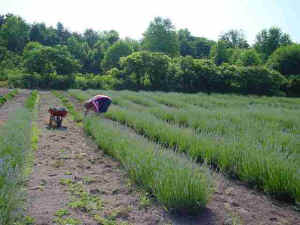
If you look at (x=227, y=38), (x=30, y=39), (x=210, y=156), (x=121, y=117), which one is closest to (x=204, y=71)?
(x=121, y=117)

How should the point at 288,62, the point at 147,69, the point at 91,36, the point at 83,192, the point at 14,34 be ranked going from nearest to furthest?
the point at 83,192
the point at 147,69
the point at 288,62
the point at 14,34
the point at 91,36

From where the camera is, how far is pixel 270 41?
213 feet

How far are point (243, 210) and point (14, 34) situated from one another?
195 feet

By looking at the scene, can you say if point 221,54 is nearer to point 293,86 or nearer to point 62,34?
point 293,86

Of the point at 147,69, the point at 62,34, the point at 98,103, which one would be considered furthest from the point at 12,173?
the point at 62,34

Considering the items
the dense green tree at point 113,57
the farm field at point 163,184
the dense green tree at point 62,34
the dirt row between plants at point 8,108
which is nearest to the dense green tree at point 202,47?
the dense green tree at point 113,57

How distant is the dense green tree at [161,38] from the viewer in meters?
56.9

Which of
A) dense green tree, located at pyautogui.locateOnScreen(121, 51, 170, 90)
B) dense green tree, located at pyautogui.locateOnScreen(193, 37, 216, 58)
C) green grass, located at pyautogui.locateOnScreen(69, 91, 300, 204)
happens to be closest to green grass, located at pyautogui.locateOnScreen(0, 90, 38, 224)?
green grass, located at pyautogui.locateOnScreen(69, 91, 300, 204)

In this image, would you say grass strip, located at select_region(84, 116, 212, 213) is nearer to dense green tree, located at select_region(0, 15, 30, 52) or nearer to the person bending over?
the person bending over

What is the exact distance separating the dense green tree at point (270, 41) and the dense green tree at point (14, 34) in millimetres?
53480

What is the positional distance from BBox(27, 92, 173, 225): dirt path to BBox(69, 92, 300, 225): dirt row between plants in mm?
542

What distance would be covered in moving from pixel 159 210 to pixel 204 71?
31986mm

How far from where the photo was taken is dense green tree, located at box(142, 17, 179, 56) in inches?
2242

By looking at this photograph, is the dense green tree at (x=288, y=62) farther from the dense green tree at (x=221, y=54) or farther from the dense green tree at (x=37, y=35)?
the dense green tree at (x=37, y=35)
